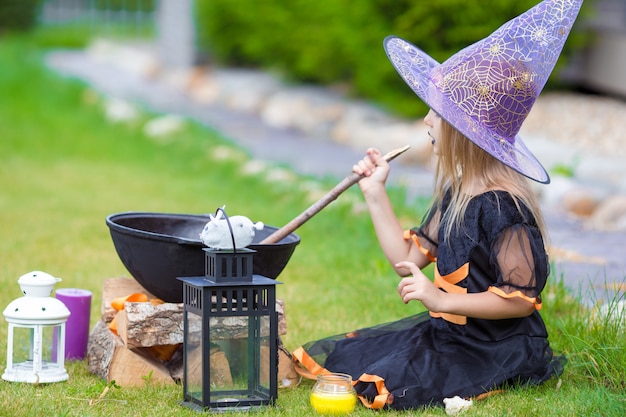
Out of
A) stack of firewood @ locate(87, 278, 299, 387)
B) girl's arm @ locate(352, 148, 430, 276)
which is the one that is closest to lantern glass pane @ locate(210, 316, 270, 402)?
stack of firewood @ locate(87, 278, 299, 387)

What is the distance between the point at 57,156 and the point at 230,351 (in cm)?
733

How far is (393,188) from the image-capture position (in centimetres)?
675

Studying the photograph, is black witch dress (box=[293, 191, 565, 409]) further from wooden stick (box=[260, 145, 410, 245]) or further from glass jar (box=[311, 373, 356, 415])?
wooden stick (box=[260, 145, 410, 245])

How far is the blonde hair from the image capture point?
3.09m

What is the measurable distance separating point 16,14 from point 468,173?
2331 centimetres

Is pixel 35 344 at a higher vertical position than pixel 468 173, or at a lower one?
lower

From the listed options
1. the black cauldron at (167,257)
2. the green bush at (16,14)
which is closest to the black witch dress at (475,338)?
the black cauldron at (167,257)

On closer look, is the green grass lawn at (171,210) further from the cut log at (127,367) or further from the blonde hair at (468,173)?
the blonde hair at (468,173)

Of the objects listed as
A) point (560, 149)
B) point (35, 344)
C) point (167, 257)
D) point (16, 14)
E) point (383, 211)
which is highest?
point (16, 14)

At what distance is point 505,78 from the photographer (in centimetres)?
298

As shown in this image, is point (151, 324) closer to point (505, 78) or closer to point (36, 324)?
point (36, 324)

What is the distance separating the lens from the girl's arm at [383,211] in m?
3.23

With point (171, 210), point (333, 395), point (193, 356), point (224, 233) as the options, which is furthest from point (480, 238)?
point (171, 210)

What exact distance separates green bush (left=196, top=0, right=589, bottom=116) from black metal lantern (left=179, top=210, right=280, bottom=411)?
23.5 ft
